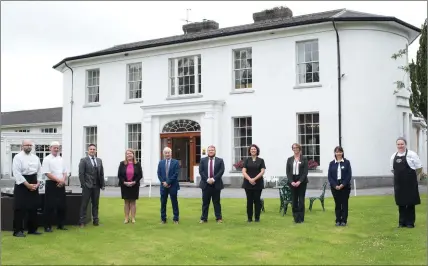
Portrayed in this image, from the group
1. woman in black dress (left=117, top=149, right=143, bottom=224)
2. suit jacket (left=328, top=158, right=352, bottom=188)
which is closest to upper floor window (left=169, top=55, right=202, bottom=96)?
woman in black dress (left=117, top=149, right=143, bottom=224)

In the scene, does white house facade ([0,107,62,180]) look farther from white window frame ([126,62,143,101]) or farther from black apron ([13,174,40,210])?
black apron ([13,174,40,210])

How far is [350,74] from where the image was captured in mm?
21953

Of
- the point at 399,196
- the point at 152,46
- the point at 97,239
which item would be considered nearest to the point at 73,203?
the point at 97,239

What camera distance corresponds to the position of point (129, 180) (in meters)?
12.1

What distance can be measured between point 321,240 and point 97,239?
161 inches

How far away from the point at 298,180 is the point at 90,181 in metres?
4.59

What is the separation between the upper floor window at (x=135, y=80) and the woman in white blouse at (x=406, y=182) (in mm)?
18622

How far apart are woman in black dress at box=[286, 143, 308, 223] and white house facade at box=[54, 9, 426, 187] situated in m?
10.8

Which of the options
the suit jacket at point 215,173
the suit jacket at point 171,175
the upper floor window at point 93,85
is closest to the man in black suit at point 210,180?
the suit jacket at point 215,173

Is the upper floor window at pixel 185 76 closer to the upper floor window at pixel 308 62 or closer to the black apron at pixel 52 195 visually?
the upper floor window at pixel 308 62

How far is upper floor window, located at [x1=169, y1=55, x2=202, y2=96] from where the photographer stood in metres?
25.8

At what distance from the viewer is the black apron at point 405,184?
10688mm

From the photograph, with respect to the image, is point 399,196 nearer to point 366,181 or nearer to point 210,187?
point 210,187

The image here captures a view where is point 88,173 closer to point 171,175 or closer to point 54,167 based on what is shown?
point 54,167
